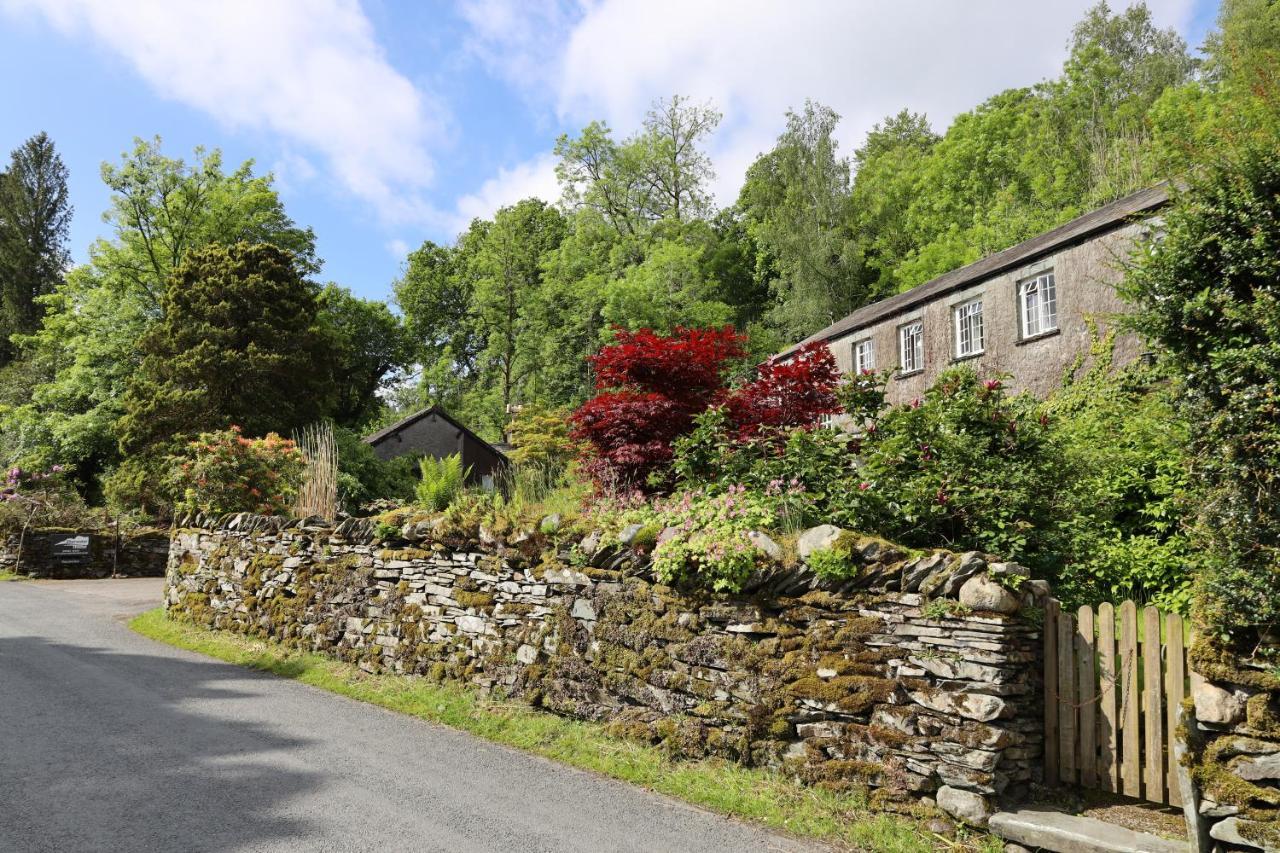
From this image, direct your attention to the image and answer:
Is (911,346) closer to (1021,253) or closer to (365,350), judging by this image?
(1021,253)

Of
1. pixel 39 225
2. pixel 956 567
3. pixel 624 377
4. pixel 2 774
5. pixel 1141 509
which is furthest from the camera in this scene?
pixel 39 225

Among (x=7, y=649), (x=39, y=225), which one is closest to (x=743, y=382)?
(x=7, y=649)

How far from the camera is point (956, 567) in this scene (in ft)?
17.2

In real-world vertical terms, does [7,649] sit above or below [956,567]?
below

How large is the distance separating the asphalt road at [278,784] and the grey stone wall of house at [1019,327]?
10.6m

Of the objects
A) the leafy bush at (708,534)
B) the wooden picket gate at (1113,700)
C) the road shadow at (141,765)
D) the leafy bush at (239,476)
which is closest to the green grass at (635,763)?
the wooden picket gate at (1113,700)

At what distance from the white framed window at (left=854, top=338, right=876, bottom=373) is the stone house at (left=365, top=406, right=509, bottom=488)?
54.9ft

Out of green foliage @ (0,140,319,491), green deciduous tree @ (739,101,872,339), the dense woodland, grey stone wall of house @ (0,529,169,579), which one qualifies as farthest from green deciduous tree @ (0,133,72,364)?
green deciduous tree @ (739,101,872,339)

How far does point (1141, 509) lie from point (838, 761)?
4.64 m

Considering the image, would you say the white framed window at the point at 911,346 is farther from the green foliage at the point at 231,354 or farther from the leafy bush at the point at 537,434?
the green foliage at the point at 231,354

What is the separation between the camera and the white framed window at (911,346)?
22.3m

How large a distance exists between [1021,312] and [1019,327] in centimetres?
37

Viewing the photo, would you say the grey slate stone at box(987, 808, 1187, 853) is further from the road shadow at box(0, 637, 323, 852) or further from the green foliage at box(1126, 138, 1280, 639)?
the road shadow at box(0, 637, 323, 852)

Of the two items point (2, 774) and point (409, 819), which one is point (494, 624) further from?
point (2, 774)
